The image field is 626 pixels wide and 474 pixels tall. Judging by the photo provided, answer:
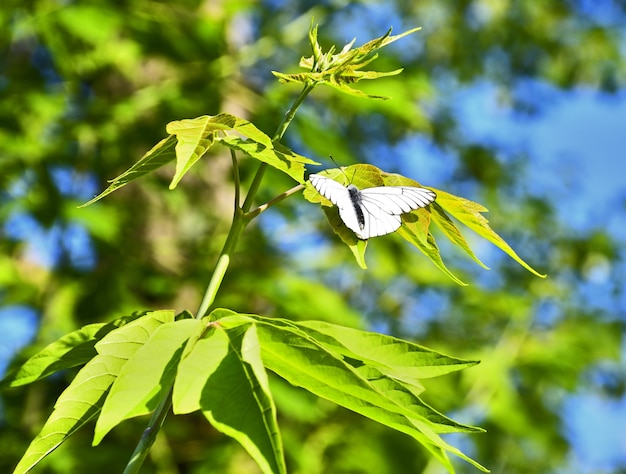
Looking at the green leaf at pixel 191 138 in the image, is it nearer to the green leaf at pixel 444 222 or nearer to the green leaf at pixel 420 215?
the green leaf at pixel 420 215

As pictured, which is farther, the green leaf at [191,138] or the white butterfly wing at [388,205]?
the white butterfly wing at [388,205]

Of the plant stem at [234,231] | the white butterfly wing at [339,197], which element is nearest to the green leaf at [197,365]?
the plant stem at [234,231]

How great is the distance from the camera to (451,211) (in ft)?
3.08

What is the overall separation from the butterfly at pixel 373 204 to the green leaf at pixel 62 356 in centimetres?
26

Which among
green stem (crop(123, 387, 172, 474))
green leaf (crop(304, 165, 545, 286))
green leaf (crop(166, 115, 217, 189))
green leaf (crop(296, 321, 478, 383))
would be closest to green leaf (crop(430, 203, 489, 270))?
green leaf (crop(304, 165, 545, 286))

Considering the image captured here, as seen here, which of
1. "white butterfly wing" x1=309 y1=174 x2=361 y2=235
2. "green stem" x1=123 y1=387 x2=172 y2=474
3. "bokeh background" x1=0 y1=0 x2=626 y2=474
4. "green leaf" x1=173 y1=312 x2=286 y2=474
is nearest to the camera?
"green leaf" x1=173 y1=312 x2=286 y2=474

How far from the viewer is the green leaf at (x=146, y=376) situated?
2.15 ft

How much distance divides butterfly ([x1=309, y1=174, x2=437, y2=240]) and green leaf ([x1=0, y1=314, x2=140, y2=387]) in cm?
26

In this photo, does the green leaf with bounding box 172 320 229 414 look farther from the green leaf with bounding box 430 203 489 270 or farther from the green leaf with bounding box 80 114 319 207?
the green leaf with bounding box 430 203 489 270

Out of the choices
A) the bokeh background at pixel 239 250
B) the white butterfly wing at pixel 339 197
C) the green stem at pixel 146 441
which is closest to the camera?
the green stem at pixel 146 441

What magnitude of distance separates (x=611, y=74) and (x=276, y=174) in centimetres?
532

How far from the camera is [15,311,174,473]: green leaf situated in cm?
72

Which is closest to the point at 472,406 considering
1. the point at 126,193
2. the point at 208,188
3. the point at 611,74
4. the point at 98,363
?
the point at 208,188

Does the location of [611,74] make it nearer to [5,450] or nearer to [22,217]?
[22,217]
